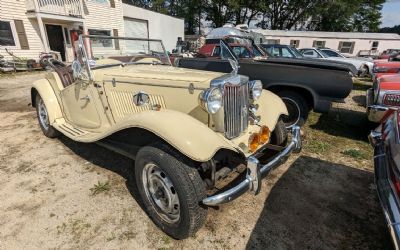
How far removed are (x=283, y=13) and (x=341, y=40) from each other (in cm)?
1367

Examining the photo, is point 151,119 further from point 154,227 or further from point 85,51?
point 85,51

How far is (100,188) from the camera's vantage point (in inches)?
124

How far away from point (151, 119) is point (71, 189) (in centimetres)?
158

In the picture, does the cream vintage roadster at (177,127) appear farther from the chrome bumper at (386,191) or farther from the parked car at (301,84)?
the parked car at (301,84)

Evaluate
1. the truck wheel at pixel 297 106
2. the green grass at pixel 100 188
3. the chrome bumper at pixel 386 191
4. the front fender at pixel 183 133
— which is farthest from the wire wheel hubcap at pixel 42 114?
the chrome bumper at pixel 386 191

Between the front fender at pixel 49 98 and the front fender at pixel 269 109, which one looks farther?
the front fender at pixel 49 98

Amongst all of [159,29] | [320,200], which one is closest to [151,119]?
[320,200]

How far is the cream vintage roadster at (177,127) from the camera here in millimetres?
2211

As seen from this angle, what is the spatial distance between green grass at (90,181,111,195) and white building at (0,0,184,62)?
8031 millimetres

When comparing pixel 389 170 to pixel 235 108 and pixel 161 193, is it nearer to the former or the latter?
pixel 235 108

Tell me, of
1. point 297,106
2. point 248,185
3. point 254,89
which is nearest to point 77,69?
point 254,89

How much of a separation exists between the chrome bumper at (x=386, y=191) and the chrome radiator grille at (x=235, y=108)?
55.3 inches

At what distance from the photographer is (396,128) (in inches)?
100

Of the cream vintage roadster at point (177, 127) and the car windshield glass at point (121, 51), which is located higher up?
the car windshield glass at point (121, 51)
